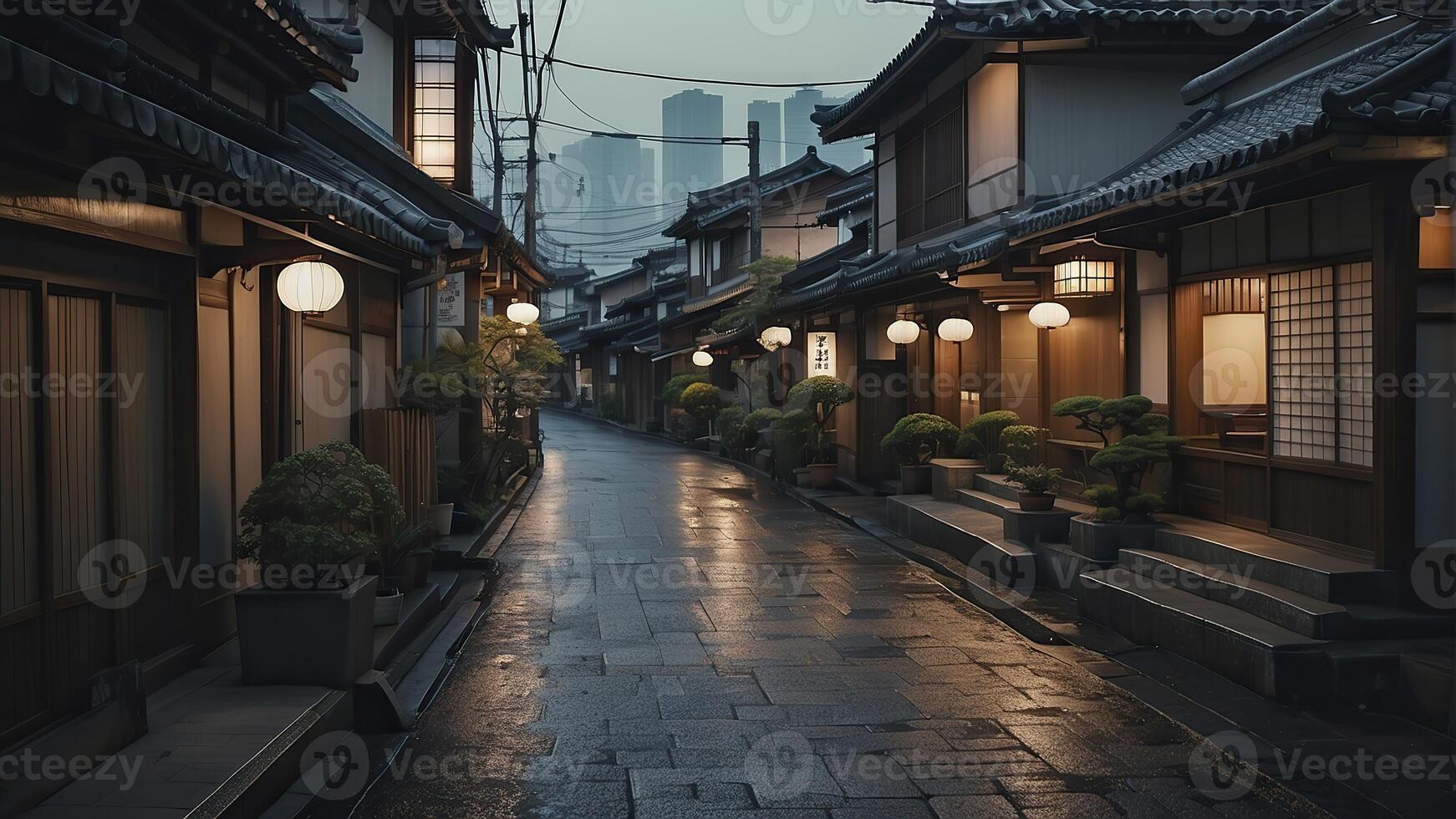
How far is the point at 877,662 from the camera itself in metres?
10.6

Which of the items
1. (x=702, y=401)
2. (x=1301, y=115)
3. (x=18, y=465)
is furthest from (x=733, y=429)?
(x=18, y=465)

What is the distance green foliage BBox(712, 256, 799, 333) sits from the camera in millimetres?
32062

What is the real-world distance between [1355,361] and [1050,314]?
17.6 feet

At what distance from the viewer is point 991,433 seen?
1859 centimetres

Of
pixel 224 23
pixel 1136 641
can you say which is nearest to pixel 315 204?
pixel 224 23

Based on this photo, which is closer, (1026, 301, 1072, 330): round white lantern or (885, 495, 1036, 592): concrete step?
(885, 495, 1036, 592): concrete step

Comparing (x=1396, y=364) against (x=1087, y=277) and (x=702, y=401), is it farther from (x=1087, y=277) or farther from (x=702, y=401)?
(x=702, y=401)

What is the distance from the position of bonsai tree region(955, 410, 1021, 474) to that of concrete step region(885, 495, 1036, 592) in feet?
3.11

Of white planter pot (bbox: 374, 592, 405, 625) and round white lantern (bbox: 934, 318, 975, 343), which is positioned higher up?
round white lantern (bbox: 934, 318, 975, 343)

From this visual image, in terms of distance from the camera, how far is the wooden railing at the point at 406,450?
13.5 metres

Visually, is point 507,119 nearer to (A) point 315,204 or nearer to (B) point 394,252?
(B) point 394,252

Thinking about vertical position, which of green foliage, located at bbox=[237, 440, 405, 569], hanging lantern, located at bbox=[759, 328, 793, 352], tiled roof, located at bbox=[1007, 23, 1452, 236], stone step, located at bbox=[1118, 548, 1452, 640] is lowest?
stone step, located at bbox=[1118, 548, 1452, 640]

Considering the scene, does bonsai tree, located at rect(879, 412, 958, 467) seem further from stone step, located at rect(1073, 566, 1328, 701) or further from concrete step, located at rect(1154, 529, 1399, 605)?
stone step, located at rect(1073, 566, 1328, 701)

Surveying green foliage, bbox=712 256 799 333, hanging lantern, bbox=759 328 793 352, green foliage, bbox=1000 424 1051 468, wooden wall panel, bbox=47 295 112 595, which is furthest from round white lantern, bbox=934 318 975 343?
wooden wall panel, bbox=47 295 112 595
